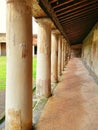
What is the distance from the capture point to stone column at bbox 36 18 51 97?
7277 mm

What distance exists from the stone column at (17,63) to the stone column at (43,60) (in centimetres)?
289

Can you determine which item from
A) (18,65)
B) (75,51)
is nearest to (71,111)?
(18,65)

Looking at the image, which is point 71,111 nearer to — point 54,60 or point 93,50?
point 54,60

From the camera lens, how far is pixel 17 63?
13.7 ft

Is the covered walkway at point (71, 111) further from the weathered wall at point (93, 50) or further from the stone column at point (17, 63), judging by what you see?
the weathered wall at point (93, 50)

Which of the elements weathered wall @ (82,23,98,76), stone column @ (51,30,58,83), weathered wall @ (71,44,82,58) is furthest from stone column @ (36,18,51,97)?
weathered wall @ (71,44,82,58)

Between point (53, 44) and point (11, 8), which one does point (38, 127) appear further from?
point (53, 44)

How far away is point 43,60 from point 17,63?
125 inches

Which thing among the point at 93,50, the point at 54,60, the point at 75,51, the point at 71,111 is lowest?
the point at 71,111

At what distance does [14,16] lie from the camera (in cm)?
412

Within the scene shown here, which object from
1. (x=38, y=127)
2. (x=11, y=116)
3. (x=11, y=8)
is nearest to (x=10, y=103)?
(x=11, y=116)

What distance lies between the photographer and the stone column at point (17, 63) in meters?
4.14

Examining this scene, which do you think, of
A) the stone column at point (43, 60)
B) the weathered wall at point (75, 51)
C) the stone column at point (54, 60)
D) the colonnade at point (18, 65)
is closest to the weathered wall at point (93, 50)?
the stone column at point (54, 60)

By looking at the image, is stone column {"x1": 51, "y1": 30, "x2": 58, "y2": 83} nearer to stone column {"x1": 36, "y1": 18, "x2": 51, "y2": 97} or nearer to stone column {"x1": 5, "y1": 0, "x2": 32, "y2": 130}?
stone column {"x1": 36, "y1": 18, "x2": 51, "y2": 97}
